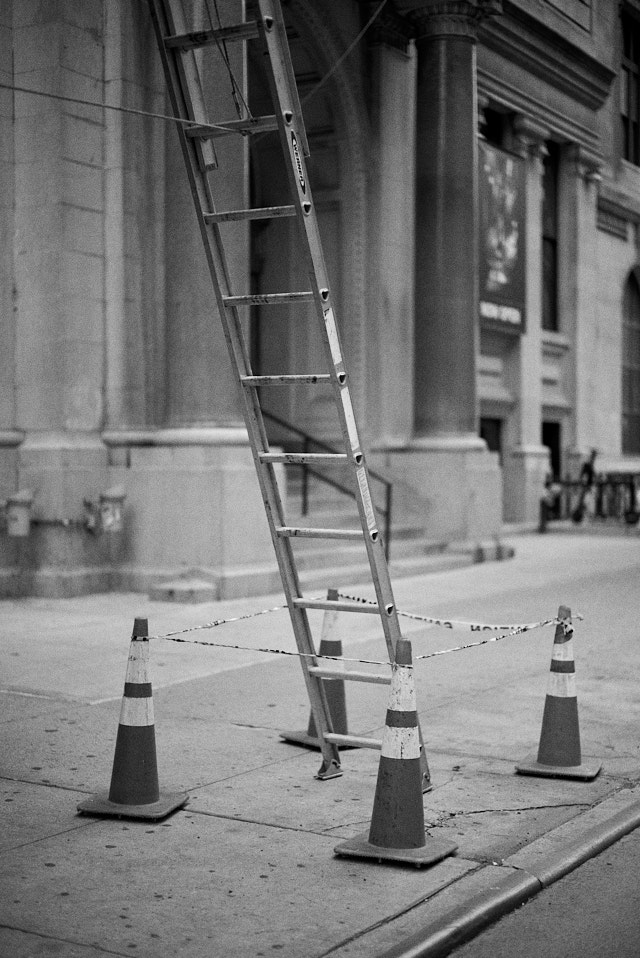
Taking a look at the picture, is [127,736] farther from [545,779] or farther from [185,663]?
[185,663]

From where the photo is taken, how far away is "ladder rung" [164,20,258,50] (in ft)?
19.0

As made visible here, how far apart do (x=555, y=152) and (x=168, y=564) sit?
54.5ft

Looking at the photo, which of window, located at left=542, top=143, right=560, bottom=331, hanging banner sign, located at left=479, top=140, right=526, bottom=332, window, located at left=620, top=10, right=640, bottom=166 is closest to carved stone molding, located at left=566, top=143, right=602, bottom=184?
window, located at left=542, top=143, right=560, bottom=331

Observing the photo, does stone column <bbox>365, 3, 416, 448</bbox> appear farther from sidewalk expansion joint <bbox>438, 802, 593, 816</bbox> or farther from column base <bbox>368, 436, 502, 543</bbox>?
sidewalk expansion joint <bbox>438, 802, 593, 816</bbox>

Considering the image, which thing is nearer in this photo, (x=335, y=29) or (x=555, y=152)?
(x=335, y=29)

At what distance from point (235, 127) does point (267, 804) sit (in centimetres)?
318

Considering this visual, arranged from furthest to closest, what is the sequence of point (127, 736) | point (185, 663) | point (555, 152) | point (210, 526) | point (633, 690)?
point (555, 152), point (210, 526), point (185, 663), point (633, 690), point (127, 736)

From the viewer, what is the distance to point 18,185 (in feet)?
46.5

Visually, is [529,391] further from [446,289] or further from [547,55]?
[446,289]

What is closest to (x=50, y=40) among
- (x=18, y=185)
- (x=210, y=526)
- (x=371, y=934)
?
(x=18, y=185)

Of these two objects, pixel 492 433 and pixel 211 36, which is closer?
pixel 211 36

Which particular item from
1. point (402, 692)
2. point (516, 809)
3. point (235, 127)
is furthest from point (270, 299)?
point (516, 809)

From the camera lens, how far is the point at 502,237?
23391 millimetres

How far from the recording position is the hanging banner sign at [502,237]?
22.9 meters
